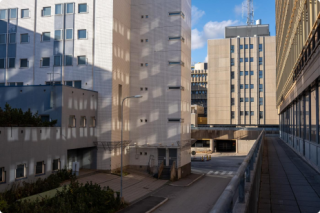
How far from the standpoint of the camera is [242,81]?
90.3m

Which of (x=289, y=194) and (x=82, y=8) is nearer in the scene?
(x=289, y=194)

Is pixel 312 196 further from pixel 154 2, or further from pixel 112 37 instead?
pixel 154 2

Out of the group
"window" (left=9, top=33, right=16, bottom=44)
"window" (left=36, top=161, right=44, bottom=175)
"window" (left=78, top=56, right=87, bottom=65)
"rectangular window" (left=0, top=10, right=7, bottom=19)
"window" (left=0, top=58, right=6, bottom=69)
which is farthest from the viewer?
"window" (left=0, top=58, right=6, bottom=69)

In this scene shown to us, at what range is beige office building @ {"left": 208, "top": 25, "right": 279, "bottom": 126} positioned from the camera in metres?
88.8

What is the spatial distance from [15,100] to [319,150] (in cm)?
2836

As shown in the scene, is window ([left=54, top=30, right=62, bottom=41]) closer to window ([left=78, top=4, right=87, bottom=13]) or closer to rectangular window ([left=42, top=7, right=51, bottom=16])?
rectangular window ([left=42, top=7, right=51, bottom=16])

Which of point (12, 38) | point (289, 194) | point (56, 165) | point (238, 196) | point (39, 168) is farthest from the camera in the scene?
point (12, 38)

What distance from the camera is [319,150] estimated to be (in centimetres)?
1305

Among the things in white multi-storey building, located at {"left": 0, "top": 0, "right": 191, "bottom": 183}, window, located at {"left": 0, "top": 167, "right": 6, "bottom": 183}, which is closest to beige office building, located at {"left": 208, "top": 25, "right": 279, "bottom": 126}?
white multi-storey building, located at {"left": 0, "top": 0, "right": 191, "bottom": 183}

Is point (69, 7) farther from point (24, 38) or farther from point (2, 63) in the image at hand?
point (2, 63)

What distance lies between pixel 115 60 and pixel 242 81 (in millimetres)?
59644

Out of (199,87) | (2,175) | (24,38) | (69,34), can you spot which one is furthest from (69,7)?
(199,87)

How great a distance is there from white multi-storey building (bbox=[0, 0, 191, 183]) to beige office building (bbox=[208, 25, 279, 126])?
153 feet

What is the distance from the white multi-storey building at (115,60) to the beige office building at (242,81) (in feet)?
153
